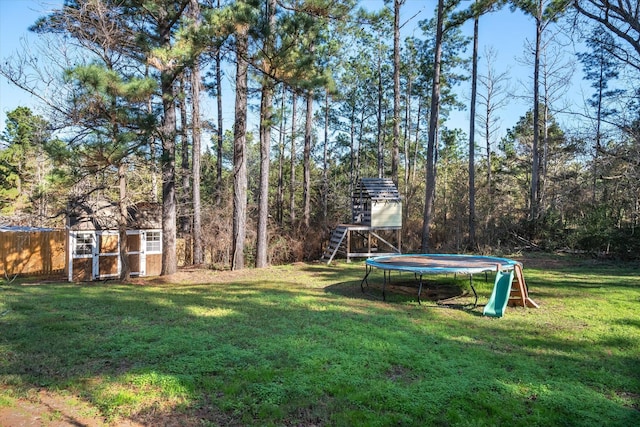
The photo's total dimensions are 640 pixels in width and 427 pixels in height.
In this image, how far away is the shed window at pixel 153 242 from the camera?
1555 cm

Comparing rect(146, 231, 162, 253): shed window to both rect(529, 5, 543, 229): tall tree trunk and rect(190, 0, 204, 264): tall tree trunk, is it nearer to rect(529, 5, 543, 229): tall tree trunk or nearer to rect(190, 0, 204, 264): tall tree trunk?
rect(190, 0, 204, 264): tall tree trunk

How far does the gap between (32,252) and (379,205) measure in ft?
45.5

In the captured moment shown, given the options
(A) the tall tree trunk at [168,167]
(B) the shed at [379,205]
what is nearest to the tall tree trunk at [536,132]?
(B) the shed at [379,205]

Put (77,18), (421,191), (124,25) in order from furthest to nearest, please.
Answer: (421,191)
(124,25)
(77,18)

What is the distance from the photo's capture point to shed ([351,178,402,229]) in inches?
659

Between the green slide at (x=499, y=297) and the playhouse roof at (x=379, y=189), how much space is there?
9.34 metres

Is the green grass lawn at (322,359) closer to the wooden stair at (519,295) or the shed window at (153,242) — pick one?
the wooden stair at (519,295)

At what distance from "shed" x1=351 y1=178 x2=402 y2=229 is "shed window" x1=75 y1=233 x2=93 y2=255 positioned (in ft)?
34.0

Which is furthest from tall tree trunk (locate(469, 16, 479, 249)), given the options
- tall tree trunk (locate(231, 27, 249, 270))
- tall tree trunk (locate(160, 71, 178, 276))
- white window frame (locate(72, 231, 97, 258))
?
white window frame (locate(72, 231, 97, 258))

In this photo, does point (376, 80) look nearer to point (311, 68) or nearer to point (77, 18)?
point (311, 68)

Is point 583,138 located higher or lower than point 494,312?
higher

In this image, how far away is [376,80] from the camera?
94.3ft

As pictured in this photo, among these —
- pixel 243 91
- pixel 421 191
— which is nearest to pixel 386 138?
pixel 421 191

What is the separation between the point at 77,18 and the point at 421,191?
20.8 metres
